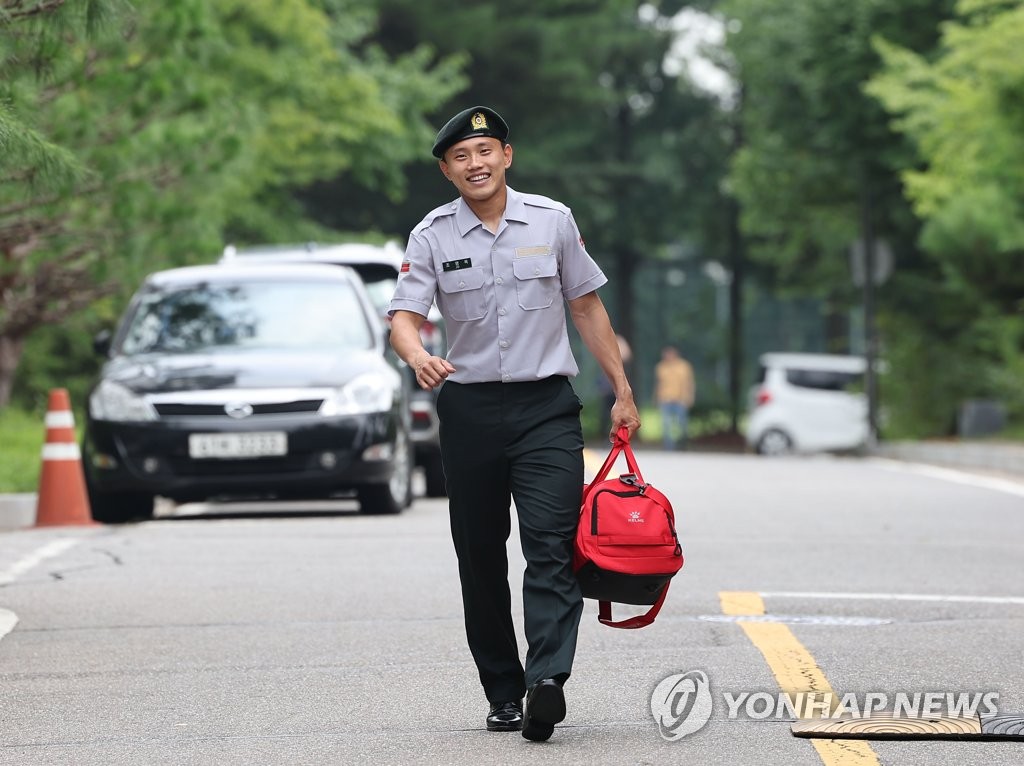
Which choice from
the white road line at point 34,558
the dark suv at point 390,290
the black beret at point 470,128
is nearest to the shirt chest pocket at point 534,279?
the black beret at point 470,128

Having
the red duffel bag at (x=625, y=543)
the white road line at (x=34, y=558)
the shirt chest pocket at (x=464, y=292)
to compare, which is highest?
the shirt chest pocket at (x=464, y=292)

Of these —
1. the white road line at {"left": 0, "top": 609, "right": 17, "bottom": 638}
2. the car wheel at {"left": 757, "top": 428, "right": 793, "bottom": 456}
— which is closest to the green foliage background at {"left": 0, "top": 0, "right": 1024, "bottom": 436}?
the car wheel at {"left": 757, "top": 428, "right": 793, "bottom": 456}

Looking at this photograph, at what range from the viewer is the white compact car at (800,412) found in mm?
35906

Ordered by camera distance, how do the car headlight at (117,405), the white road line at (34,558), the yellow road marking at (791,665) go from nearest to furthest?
the yellow road marking at (791,665)
the white road line at (34,558)
the car headlight at (117,405)

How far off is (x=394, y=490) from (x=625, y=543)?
7997 mm

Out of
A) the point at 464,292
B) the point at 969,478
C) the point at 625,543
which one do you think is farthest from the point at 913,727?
the point at 969,478

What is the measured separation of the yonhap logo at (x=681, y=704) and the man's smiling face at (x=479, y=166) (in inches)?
59.8

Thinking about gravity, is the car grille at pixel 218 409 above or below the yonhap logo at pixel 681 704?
below

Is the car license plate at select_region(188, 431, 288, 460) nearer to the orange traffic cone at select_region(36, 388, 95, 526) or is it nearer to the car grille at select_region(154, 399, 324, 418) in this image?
the car grille at select_region(154, 399, 324, 418)

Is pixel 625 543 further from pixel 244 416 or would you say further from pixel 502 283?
pixel 244 416

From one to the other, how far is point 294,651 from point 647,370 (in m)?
84.6

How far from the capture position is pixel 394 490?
45.4 ft

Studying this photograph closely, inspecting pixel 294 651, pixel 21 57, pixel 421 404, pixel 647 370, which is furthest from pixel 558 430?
pixel 647 370

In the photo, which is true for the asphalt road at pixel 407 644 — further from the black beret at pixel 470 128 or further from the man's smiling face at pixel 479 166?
the black beret at pixel 470 128
